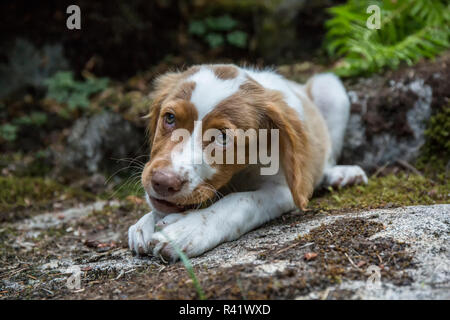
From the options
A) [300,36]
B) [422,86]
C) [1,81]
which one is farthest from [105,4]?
[422,86]

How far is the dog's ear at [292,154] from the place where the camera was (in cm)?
344

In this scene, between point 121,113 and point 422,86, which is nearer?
point 422,86

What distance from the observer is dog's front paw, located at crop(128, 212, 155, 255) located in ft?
10.2

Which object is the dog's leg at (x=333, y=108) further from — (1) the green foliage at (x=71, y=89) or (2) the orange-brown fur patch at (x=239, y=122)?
(1) the green foliage at (x=71, y=89)

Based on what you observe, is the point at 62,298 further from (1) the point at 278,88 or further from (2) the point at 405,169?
(2) the point at 405,169

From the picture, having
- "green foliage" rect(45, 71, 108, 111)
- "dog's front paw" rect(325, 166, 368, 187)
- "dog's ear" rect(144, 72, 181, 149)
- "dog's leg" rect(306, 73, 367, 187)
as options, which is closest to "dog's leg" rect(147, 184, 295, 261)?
"dog's ear" rect(144, 72, 181, 149)

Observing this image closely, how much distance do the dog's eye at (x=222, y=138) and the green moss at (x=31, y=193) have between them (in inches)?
115

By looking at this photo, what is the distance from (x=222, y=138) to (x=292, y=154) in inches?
24.8

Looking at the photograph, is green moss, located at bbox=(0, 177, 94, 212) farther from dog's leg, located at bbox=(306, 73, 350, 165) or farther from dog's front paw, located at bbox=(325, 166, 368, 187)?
dog's leg, located at bbox=(306, 73, 350, 165)

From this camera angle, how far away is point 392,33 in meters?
6.22

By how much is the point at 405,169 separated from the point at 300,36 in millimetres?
3585

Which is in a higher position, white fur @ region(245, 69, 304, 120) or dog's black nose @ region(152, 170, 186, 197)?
white fur @ region(245, 69, 304, 120)

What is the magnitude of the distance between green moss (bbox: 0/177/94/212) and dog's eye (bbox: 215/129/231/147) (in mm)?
2911

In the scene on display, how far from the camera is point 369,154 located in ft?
18.3
